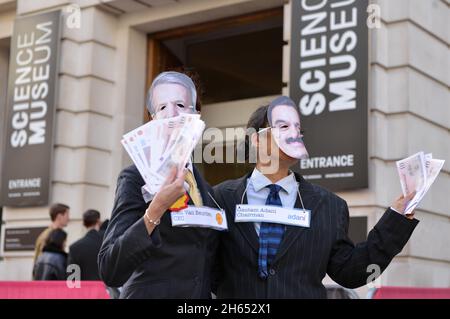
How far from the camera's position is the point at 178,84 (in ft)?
8.39

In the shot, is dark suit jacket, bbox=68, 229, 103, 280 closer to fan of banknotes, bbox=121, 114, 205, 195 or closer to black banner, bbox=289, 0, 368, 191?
black banner, bbox=289, 0, 368, 191

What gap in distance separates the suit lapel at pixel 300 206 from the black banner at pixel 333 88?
4.95 metres

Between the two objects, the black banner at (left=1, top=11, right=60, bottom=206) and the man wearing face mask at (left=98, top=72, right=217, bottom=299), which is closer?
the man wearing face mask at (left=98, top=72, right=217, bottom=299)

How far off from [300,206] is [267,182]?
0.16 meters

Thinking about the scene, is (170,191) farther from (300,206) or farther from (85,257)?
(85,257)

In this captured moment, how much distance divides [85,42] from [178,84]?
797 centimetres

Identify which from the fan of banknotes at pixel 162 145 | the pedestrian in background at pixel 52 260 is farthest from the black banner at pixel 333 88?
the fan of banknotes at pixel 162 145

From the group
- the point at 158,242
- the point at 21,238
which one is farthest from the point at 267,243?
the point at 21,238

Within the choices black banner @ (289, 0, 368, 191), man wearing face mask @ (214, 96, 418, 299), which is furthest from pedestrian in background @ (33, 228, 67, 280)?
man wearing face mask @ (214, 96, 418, 299)

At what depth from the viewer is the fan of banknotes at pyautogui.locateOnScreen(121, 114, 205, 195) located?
2.18 meters

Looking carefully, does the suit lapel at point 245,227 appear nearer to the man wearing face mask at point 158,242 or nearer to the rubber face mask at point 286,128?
the man wearing face mask at point 158,242

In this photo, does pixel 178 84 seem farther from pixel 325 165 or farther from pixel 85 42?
pixel 85 42

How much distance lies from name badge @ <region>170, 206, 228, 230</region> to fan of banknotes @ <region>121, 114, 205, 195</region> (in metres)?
0.16

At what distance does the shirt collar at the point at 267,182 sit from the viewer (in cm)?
267
